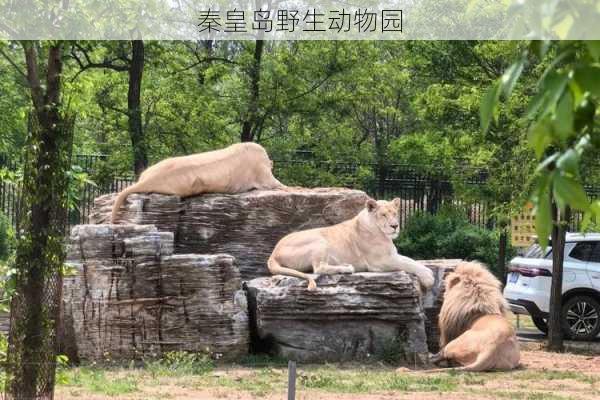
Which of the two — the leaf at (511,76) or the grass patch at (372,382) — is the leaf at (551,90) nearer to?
the leaf at (511,76)

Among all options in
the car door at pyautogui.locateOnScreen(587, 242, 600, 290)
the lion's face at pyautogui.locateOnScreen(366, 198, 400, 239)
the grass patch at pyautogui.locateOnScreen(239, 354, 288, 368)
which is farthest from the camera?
the car door at pyautogui.locateOnScreen(587, 242, 600, 290)

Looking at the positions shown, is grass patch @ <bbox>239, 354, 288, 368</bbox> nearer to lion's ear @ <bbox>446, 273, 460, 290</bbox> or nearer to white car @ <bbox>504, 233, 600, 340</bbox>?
lion's ear @ <bbox>446, 273, 460, 290</bbox>

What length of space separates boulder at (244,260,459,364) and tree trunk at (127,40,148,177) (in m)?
8.71

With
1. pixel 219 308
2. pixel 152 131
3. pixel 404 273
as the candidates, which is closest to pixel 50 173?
pixel 219 308

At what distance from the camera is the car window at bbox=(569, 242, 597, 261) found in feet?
58.6

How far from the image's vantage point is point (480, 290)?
40.5 ft

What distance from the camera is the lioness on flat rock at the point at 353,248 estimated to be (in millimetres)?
12664

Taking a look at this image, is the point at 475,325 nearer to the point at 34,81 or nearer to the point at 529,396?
the point at 529,396

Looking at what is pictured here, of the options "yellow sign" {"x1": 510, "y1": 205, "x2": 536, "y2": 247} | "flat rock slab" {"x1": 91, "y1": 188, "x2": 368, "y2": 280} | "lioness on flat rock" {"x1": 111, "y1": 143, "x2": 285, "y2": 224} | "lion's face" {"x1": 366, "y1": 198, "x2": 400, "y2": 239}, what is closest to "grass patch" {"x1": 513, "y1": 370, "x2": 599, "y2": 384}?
"lion's face" {"x1": 366, "y1": 198, "x2": 400, "y2": 239}

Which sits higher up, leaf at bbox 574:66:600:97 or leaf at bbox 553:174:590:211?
leaf at bbox 574:66:600:97

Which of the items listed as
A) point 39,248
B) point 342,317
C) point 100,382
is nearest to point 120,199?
point 342,317

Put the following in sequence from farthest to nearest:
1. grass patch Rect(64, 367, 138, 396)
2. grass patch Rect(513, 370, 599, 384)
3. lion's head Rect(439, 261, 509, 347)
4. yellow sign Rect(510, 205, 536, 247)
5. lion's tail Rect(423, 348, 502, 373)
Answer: yellow sign Rect(510, 205, 536, 247), lion's head Rect(439, 261, 509, 347), lion's tail Rect(423, 348, 502, 373), grass patch Rect(513, 370, 599, 384), grass patch Rect(64, 367, 138, 396)

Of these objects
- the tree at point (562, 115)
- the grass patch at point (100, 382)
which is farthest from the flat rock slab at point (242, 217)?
the tree at point (562, 115)

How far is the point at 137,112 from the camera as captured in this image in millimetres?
20984
